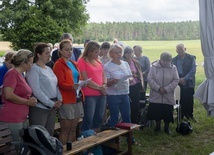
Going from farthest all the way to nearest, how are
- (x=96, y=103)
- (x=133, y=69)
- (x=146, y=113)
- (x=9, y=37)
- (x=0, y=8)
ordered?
(x=0, y=8), (x=9, y=37), (x=146, y=113), (x=133, y=69), (x=96, y=103)

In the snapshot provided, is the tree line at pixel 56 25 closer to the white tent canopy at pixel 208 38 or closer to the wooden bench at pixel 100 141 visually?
the wooden bench at pixel 100 141

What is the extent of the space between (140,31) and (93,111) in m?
35.1

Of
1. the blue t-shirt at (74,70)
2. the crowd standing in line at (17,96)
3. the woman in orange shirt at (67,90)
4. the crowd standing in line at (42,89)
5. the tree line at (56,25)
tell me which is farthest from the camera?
the tree line at (56,25)

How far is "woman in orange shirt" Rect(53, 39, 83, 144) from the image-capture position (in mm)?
4062

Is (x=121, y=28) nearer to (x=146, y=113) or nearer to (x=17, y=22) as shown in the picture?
(x=17, y=22)

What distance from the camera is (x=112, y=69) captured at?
4969 mm

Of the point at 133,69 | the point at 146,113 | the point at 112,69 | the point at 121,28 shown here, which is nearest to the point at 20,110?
the point at 112,69

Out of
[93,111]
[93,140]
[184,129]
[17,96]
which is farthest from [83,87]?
[184,129]

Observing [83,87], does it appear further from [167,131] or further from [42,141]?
[167,131]

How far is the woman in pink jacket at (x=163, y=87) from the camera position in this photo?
570cm

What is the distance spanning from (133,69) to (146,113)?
3.43 ft

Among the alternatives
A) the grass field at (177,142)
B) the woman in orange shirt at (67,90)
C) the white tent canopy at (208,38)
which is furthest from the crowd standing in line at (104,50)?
the white tent canopy at (208,38)

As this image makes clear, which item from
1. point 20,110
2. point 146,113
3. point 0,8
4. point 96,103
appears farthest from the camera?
point 0,8

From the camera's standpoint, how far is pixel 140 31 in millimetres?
38875
